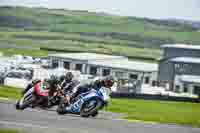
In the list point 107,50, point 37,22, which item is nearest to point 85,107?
point 107,50

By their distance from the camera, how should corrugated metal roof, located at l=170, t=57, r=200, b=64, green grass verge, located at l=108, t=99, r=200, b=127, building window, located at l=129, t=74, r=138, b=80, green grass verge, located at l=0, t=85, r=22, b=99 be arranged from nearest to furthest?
1. corrugated metal roof, located at l=170, t=57, r=200, b=64
2. building window, located at l=129, t=74, r=138, b=80
3. green grass verge, located at l=108, t=99, r=200, b=127
4. green grass verge, located at l=0, t=85, r=22, b=99

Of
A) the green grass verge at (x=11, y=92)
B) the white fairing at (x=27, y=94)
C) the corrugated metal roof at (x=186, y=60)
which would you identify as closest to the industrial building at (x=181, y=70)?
the corrugated metal roof at (x=186, y=60)

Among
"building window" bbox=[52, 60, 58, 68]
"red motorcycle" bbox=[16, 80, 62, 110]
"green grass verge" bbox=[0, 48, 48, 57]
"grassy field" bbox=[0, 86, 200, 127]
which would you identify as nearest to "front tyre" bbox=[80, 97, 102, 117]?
"grassy field" bbox=[0, 86, 200, 127]

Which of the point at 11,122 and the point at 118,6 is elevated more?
the point at 118,6

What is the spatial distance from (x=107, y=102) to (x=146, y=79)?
548 mm

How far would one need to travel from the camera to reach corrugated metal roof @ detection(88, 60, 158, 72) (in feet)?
20.6

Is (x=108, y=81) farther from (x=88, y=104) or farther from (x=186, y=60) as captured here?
(x=186, y=60)

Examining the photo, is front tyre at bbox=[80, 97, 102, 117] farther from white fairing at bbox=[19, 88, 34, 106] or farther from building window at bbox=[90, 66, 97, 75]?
white fairing at bbox=[19, 88, 34, 106]

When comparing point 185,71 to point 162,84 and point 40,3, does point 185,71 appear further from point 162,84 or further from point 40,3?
point 40,3

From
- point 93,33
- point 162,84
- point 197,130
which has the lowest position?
point 197,130

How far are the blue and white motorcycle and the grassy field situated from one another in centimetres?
15

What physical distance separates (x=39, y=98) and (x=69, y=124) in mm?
523

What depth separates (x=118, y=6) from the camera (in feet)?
21.7

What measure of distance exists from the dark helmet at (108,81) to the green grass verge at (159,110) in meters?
0.19
